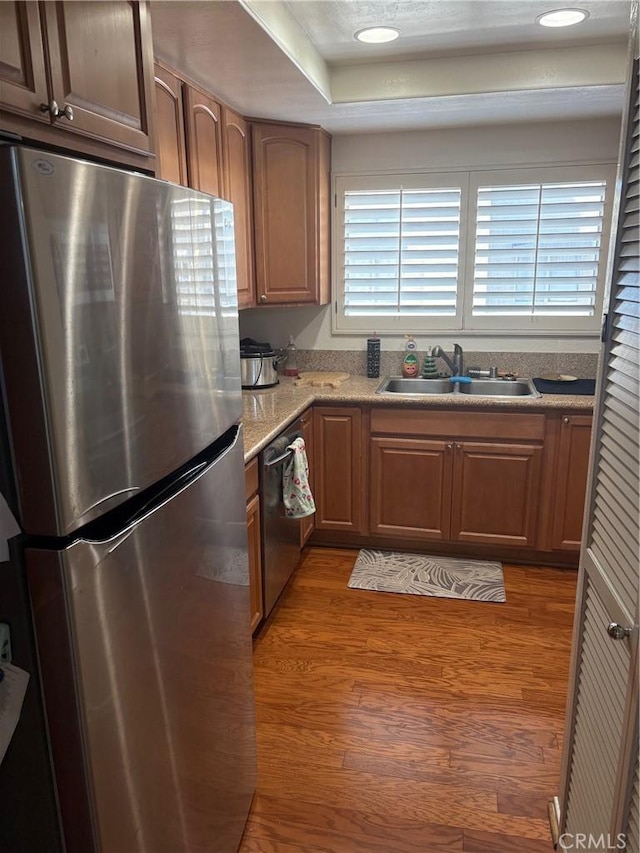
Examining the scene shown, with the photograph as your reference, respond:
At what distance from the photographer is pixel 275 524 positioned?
264 cm

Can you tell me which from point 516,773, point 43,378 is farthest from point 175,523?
point 516,773

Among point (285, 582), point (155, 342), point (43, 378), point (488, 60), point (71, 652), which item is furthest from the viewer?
point (285, 582)

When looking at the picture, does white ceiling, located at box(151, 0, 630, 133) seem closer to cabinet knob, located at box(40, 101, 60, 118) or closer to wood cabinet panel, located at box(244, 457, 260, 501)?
cabinet knob, located at box(40, 101, 60, 118)

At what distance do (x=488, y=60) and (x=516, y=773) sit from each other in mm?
2757

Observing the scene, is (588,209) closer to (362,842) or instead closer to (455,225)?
(455,225)

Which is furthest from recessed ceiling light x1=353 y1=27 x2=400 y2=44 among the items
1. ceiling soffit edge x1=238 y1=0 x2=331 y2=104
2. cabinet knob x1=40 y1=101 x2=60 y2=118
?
cabinet knob x1=40 y1=101 x2=60 y2=118

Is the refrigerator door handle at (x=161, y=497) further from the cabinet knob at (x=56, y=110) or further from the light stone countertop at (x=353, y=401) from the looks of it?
the light stone countertop at (x=353, y=401)

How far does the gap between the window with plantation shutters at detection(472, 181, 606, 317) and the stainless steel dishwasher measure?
1.49 meters

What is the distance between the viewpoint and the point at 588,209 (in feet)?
10.8

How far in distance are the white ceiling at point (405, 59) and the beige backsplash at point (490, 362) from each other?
126 centimetres

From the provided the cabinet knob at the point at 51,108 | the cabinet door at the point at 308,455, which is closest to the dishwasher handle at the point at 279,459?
the cabinet door at the point at 308,455

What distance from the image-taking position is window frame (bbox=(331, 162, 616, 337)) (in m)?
3.29

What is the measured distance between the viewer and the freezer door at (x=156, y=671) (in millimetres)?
984

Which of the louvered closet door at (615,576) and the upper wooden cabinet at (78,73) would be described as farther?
the louvered closet door at (615,576)
